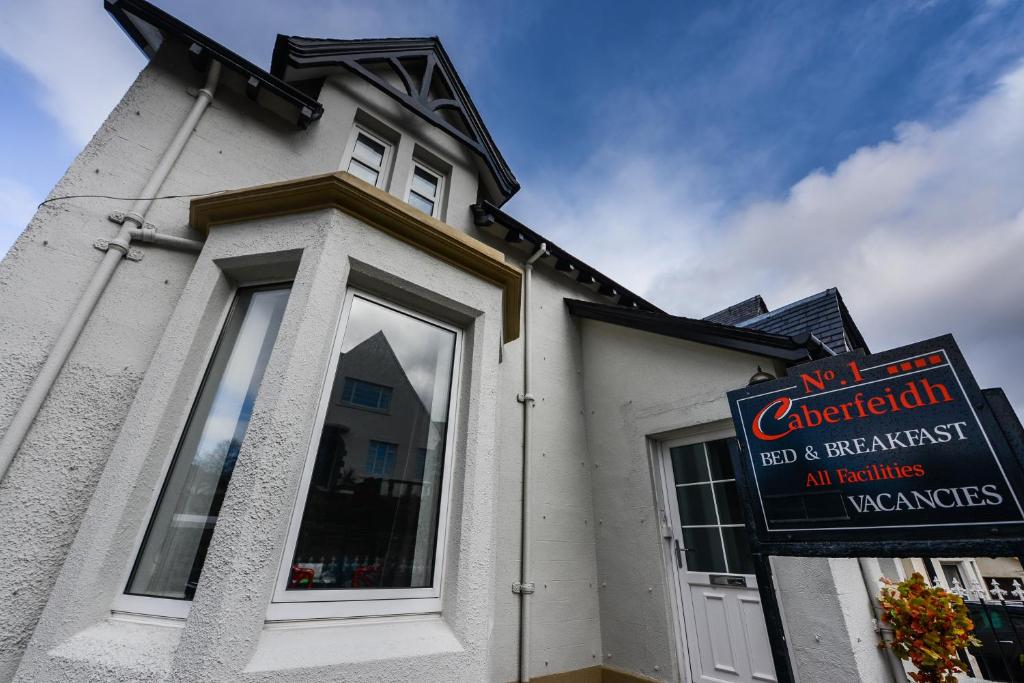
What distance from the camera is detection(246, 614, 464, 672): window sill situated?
5.45 ft

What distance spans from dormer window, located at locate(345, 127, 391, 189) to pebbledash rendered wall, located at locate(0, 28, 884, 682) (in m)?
0.27

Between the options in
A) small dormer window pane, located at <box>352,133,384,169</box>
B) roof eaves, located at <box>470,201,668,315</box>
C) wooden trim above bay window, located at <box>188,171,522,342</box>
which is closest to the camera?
wooden trim above bay window, located at <box>188,171,522,342</box>

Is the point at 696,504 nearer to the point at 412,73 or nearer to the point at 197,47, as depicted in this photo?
the point at 197,47

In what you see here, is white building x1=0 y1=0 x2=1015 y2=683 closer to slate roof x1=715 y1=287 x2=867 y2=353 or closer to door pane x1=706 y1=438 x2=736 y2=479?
door pane x1=706 y1=438 x2=736 y2=479

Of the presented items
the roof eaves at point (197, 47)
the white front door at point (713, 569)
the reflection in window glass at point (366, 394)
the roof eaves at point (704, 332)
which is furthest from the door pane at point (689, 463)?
the roof eaves at point (197, 47)

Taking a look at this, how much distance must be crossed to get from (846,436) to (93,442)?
4332 mm

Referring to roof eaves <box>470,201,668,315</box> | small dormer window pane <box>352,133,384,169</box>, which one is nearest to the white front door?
roof eaves <box>470,201,668,315</box>

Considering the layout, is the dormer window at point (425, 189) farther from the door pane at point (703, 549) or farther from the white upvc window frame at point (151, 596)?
the door pane at point (703, 549)

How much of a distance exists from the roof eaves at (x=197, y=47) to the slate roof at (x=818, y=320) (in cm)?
679

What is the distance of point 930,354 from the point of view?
183 centimetres

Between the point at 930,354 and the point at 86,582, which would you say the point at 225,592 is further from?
the point at 930,354

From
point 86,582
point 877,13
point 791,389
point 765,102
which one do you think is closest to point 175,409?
point 86,582

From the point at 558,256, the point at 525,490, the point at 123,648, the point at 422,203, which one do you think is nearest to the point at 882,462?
the point at 525,490

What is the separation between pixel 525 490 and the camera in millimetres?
4355
